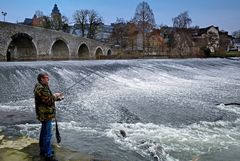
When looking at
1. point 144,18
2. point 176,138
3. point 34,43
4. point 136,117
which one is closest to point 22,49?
point 34,43

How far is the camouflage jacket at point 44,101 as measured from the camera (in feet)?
17.8

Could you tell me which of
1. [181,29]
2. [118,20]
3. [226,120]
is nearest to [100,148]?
[226,120]

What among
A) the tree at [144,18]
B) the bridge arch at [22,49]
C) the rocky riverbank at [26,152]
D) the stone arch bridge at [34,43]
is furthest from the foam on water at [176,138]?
the tree at [144,18]

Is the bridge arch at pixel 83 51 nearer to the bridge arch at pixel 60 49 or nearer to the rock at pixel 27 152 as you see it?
the bridge arch at pixel 60 49

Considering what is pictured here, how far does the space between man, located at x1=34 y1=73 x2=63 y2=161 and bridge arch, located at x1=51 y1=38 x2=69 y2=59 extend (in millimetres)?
42584

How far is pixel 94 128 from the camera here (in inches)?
346

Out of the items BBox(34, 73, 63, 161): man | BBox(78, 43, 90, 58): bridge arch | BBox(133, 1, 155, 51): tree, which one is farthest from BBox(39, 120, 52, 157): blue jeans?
BBox(133, 1, 155, 51): tree

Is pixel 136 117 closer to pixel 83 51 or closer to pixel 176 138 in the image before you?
pixel 176 138

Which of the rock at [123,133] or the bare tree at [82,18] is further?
the bare tree at [82,18]

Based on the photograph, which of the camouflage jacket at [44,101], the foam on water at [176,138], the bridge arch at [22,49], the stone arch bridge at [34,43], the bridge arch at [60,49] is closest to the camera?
the camouflage jacket at [44,101]

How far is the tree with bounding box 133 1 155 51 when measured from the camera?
61.8 m

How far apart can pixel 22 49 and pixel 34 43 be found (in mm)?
3611

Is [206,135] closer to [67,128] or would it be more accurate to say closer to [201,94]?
[67,128]

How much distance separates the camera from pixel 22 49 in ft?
142
